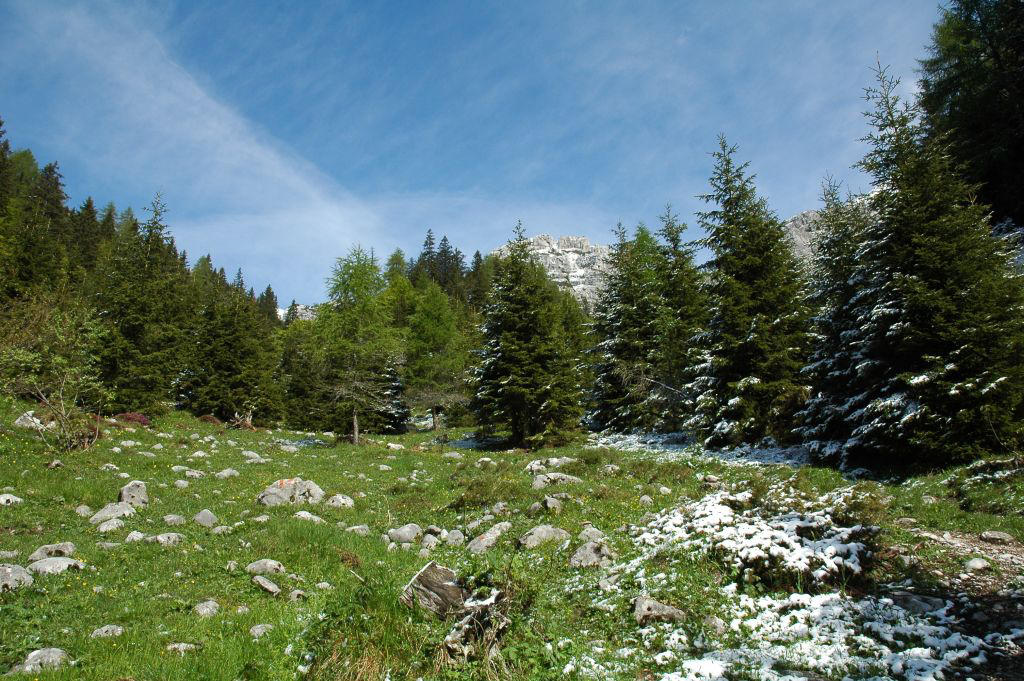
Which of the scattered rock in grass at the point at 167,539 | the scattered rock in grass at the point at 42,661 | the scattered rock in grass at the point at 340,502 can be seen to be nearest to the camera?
the scattered rock in grass at the point at 42,661

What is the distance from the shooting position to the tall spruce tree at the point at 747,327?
20.1 meters

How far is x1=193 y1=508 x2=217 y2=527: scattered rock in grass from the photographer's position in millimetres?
10617

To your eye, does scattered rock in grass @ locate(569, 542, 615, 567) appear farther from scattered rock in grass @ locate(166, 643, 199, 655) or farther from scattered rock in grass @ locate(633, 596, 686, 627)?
scattered rock in grass @ locate(166, 643, 199, 655)

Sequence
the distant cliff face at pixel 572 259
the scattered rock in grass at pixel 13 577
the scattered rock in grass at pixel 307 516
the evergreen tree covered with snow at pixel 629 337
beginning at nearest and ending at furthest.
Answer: the scattered rock in grass at pixel 13 577 → the scattered rock in grass at pixel 307 516 → the evergreen tree covered with snow at pixel 629 337 → the distant cliff face at pixel 572 259

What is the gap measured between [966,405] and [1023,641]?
10.1 meters

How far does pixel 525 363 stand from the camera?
2672 cm

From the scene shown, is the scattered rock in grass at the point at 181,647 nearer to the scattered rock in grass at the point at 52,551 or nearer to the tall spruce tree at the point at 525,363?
the scattered rock in grass at the point at 52,551

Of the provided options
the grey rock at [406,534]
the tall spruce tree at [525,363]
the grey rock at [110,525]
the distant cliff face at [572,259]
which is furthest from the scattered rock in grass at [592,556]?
the distant cliff face at [572,259]

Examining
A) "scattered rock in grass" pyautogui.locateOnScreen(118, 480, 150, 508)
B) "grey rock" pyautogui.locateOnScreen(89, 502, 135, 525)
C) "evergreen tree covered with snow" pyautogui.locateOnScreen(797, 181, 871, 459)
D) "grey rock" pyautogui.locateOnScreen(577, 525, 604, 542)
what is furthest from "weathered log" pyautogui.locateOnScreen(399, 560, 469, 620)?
"evergreen tree covered with snow" pyautogui.locateOnScreen(797, 181, 871, 459)

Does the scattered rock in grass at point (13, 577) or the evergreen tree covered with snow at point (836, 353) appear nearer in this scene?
the scattered rock in grass at point (13, 577)

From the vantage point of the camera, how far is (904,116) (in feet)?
52.4

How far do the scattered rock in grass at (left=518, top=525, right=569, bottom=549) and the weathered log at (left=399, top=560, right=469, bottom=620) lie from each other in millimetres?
3544

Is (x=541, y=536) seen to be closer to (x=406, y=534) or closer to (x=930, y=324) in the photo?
(x=406, y=534)

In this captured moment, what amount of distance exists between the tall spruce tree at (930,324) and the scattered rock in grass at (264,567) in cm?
1514
